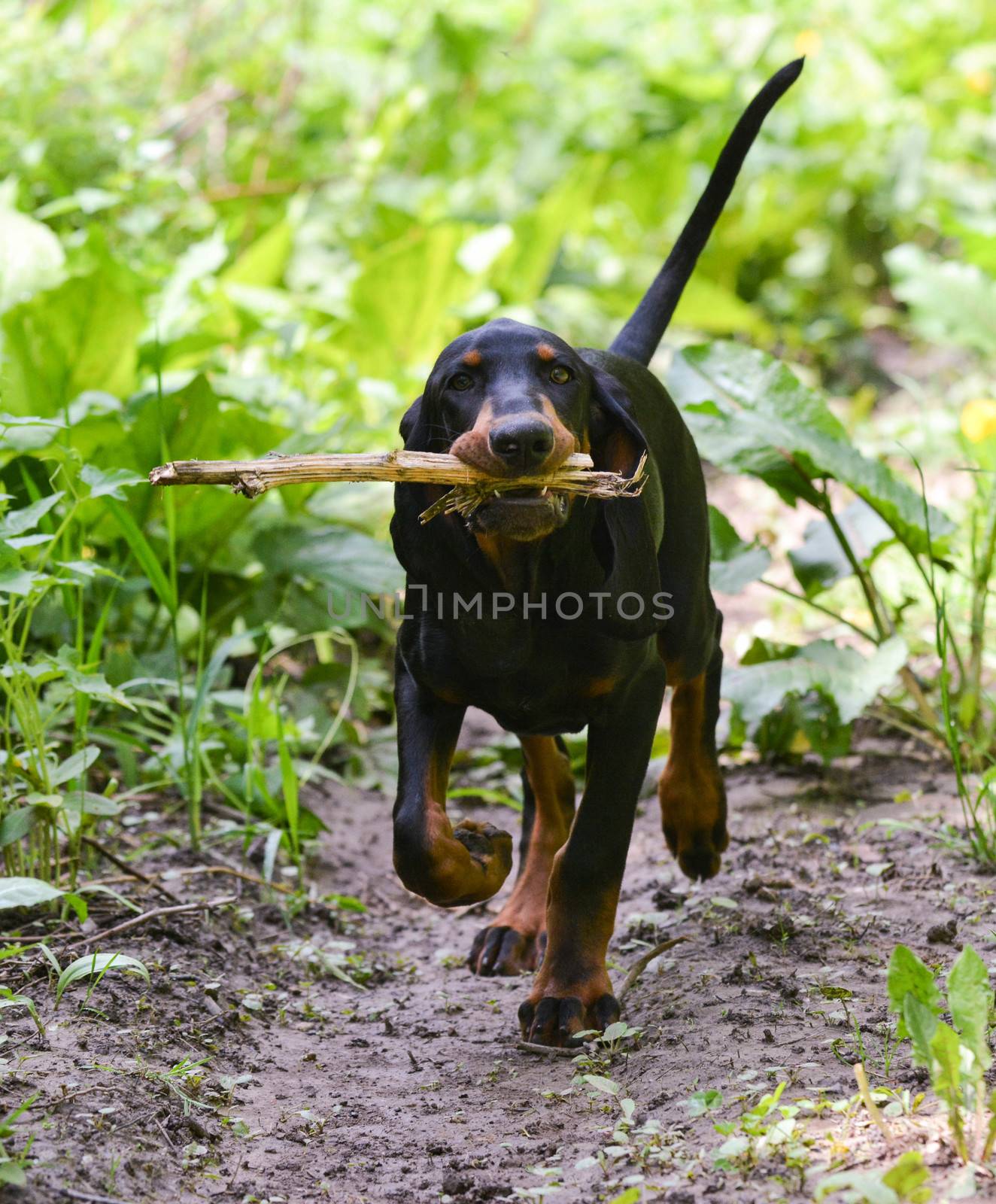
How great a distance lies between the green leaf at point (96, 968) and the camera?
105 inches

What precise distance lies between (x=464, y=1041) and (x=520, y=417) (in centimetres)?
141

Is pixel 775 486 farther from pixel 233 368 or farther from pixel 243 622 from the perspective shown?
pixel 233 368

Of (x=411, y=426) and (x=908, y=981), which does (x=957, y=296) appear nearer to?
(x=411, y=426)

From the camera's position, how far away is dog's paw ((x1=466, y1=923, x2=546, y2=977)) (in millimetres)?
3480

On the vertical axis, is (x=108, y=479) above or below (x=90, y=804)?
above

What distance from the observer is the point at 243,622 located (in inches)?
186

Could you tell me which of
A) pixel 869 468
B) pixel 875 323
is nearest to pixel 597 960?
pixel 869 468

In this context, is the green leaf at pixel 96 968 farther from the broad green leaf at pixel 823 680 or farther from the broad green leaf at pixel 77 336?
the broad green leaf at pixel 77 336

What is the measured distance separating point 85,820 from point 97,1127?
1.14 meters

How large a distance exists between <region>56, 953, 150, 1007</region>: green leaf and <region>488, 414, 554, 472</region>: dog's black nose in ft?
3.88

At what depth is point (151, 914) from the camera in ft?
10.1

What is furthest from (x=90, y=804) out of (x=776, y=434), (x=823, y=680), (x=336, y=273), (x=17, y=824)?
(x=336, y=273)

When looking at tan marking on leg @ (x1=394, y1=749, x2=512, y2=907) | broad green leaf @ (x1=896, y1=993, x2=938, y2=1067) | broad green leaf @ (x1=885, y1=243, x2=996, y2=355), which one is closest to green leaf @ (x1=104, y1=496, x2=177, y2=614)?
tan marking on leg @ (x1=394, y1=749, x2=512, y2=907)

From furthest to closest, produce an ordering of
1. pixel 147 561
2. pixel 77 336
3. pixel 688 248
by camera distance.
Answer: pixel 77 336 → pixel 688 248 → pixel 147 561
